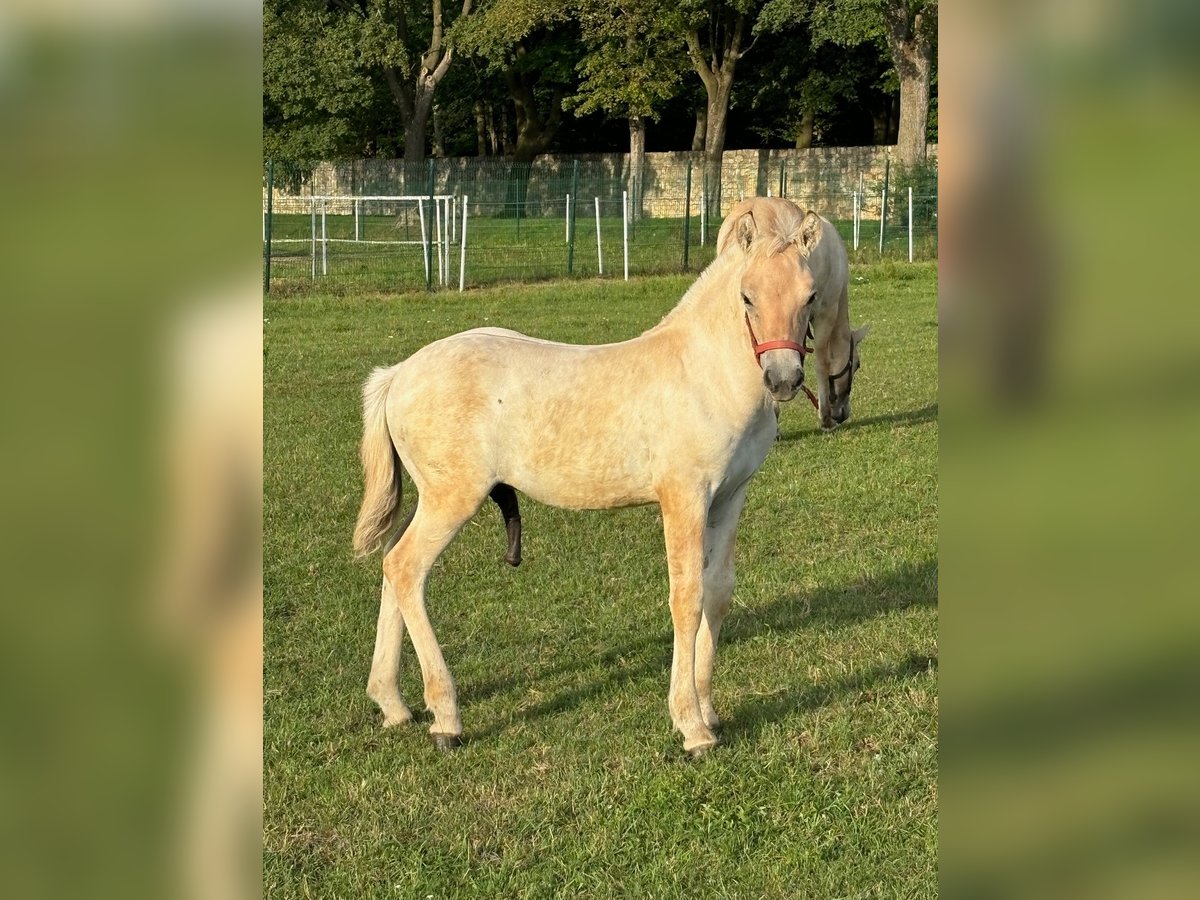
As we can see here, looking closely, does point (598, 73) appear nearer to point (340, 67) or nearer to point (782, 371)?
point (340, 67)

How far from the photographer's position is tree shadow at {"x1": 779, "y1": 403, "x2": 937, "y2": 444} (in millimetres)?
11383

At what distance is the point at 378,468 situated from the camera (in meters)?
5.45

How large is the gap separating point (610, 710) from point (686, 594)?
75 centimetres

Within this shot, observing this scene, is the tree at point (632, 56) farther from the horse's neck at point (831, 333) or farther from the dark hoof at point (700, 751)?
the dark hoof at point (700, 751)

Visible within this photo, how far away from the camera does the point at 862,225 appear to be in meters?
29.6

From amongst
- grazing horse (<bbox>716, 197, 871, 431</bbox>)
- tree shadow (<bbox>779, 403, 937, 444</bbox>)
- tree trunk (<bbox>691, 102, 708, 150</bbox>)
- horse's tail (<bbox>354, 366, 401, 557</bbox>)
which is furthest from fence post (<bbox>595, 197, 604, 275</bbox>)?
tree trunk (<bbox>691, 102, 708, 150</bbox>)

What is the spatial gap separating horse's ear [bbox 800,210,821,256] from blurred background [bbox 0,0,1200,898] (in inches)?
156

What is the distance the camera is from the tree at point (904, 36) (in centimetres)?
3522

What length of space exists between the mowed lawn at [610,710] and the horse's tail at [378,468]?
0.39m

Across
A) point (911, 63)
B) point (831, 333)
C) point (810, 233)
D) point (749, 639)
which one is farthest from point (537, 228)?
point (810, 233)

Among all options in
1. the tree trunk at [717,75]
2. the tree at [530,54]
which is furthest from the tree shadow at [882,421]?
the tree at [530,54]
